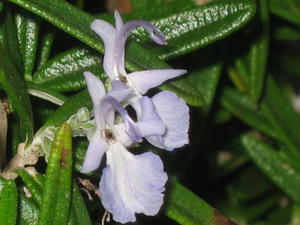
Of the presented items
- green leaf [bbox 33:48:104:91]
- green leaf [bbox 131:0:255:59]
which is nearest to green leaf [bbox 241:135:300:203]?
green leaf [bbox 131:0:255:59]

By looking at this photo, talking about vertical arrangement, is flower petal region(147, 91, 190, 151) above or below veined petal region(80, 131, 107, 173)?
above

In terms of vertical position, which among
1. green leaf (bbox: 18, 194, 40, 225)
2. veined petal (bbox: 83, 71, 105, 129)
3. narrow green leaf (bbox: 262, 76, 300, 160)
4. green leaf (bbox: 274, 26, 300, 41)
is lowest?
narrow green leaf (bbox: 262, 76, 300, 160)

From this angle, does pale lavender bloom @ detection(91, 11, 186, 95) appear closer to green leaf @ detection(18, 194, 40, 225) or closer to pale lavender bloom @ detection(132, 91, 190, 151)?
pale lavender bloom @ detection(132, 91, 190, 151)

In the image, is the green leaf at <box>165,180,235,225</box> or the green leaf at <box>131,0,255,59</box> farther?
the green leaf at <box>131,0,255,59</box>

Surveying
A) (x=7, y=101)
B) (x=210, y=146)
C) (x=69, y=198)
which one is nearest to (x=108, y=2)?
(x=210, y=146)

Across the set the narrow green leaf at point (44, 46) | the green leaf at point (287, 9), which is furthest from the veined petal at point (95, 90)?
the green leaf at point (287, 9)

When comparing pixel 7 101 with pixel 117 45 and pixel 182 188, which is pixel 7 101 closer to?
pixel 117 45

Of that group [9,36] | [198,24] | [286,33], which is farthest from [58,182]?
[286,33]
